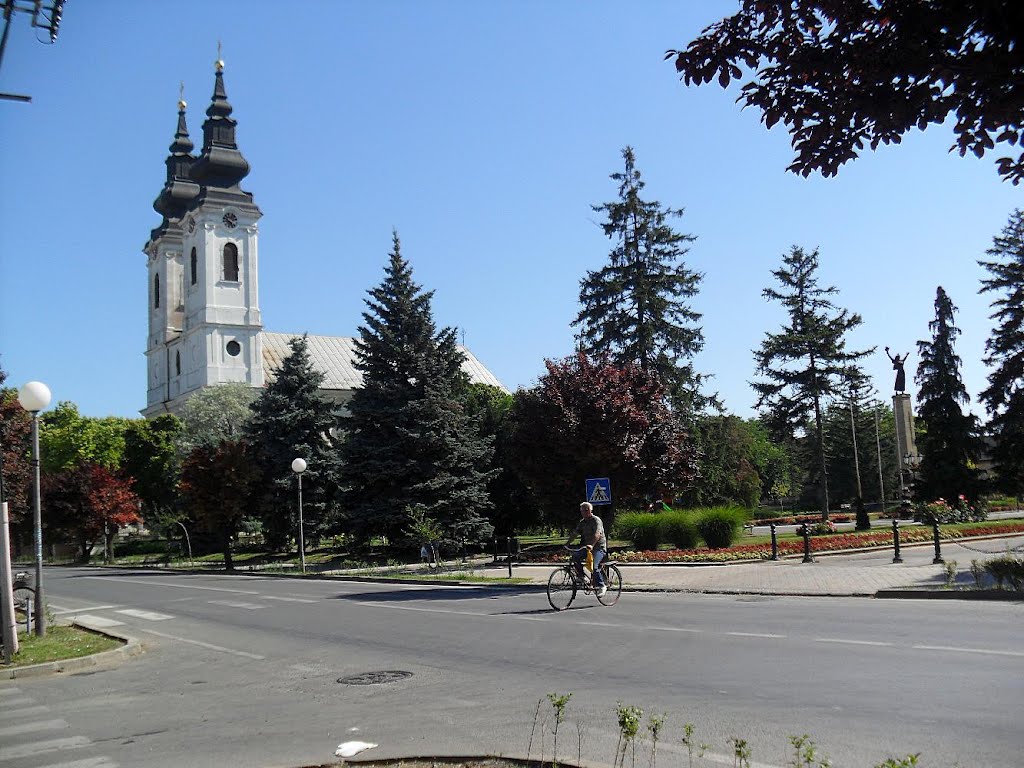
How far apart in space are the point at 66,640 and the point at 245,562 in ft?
109

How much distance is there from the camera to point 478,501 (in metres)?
37.2

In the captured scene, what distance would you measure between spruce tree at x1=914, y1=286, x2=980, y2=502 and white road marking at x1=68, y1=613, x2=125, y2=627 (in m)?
42.8

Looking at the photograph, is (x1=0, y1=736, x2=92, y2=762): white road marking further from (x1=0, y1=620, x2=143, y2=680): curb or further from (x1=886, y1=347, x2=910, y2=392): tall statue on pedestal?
(x1=886, y1=347, x2=910, y2=392): tall statue on pedestal

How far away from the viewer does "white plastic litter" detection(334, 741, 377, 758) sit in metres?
6.56

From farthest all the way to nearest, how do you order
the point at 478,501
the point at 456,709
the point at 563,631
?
1. the point at 478,501
2. the point at 563,631
3. the point at 456,709

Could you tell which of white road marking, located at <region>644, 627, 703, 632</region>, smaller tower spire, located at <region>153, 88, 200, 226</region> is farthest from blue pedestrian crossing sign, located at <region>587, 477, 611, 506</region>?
smaller tower spire, located at <region>153, 88, 200, 226</region>

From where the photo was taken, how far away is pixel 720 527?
97.5 feet

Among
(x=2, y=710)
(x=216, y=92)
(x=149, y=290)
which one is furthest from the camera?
(x=149, y=290)

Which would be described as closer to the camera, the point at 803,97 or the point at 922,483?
the point at 803,97

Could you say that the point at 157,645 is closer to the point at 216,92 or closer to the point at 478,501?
the point at 478,501

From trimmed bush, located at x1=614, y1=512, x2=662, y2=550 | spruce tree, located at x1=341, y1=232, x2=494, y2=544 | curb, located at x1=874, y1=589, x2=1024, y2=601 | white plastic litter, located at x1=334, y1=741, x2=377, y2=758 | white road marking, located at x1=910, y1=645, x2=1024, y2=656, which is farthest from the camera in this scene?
spruce tree, located at x1=341, y1=232, x2=494, y2=544

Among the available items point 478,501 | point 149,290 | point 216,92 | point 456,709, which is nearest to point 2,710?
point 456,709

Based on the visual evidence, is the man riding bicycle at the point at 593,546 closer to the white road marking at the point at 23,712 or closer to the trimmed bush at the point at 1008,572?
the trimmed bush at the point at 1008,572

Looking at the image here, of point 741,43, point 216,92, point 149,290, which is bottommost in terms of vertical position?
point 741,43
